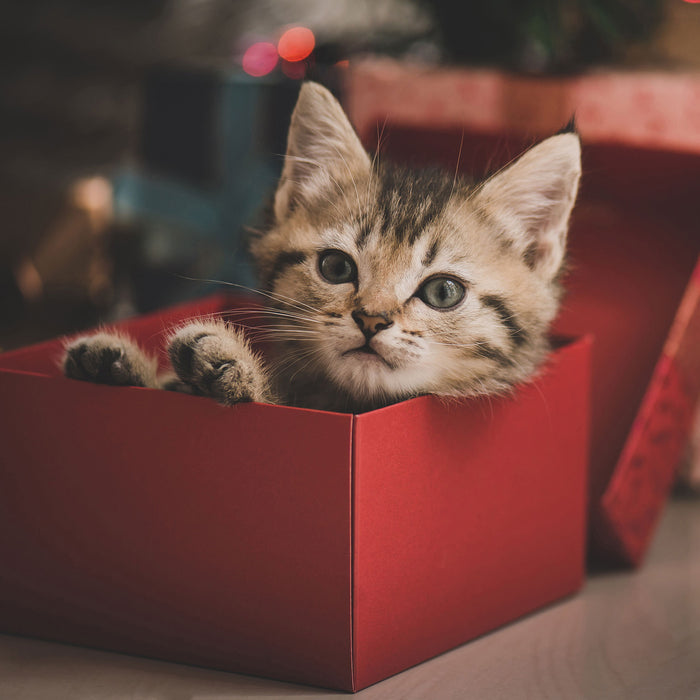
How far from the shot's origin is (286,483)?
0.70m

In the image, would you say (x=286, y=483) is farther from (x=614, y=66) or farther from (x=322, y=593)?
(x=614, y=66)

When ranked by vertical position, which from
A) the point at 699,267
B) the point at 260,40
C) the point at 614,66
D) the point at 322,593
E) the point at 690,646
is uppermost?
the point at 260,40

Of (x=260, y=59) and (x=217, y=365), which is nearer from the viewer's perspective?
(x=217, y=365)

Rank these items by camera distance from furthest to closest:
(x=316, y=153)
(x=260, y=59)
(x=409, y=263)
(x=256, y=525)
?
(x=260, y=59), (x=316, y=153), (x=409, y=263), (x=256, y=525)

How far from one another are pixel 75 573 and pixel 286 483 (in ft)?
0.82

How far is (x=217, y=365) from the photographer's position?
28.7 inches

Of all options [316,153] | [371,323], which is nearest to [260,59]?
[316,153]

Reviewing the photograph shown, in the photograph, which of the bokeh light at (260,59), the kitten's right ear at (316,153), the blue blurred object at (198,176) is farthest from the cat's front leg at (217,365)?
the bokeh light at (260,59)

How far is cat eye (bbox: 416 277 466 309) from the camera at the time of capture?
824mm

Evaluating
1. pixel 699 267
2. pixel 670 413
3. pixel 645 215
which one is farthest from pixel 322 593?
pixel 645 215

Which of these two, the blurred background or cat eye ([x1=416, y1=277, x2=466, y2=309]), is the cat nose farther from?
the blurred background

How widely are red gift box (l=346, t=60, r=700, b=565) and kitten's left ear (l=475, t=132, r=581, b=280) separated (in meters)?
0.19

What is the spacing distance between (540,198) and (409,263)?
17 cm

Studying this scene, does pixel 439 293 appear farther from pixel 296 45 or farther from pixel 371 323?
pixel 296 45
